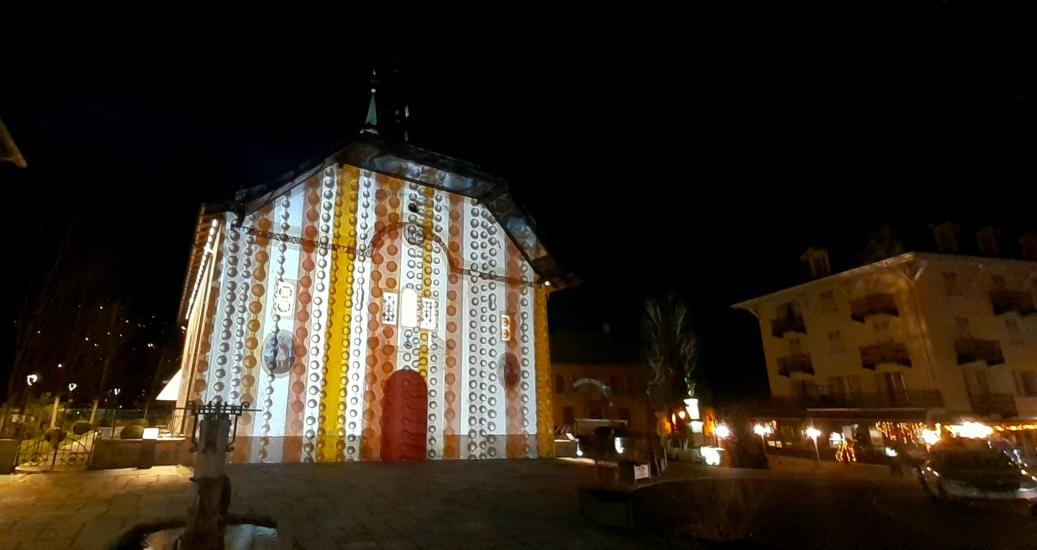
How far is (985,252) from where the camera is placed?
888 inches

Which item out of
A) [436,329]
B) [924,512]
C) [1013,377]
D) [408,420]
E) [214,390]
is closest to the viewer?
[924,512]

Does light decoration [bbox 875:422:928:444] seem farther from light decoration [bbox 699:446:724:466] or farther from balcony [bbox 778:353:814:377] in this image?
light decoration [bbox 699:446:724:466]

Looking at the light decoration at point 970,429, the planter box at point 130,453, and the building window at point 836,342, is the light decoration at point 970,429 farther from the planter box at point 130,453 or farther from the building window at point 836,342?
the planter box at point 130,453

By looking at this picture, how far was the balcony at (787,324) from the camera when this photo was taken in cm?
2650

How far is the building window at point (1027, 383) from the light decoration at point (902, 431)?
4.49 metres

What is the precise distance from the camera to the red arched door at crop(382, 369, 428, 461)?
13539 millimetres

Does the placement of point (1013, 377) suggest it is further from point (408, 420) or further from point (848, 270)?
point (408, 420)

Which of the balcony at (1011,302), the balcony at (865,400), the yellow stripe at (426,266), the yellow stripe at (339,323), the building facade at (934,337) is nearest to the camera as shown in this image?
the yellow stripe at (339,323)

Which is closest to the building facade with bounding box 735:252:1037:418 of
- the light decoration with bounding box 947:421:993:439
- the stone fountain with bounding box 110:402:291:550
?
the light decoration with bounding box 947:421:993:439

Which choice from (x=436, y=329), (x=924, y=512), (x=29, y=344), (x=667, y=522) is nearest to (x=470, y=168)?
(x=436, y=329)

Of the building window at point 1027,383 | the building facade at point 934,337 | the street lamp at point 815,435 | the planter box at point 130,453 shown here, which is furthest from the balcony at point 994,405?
the planter box at point 130,453

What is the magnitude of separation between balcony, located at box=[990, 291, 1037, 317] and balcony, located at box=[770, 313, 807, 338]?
7.29 metres

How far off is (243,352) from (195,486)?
799cm

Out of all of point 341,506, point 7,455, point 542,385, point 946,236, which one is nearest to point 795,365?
point 946,236
